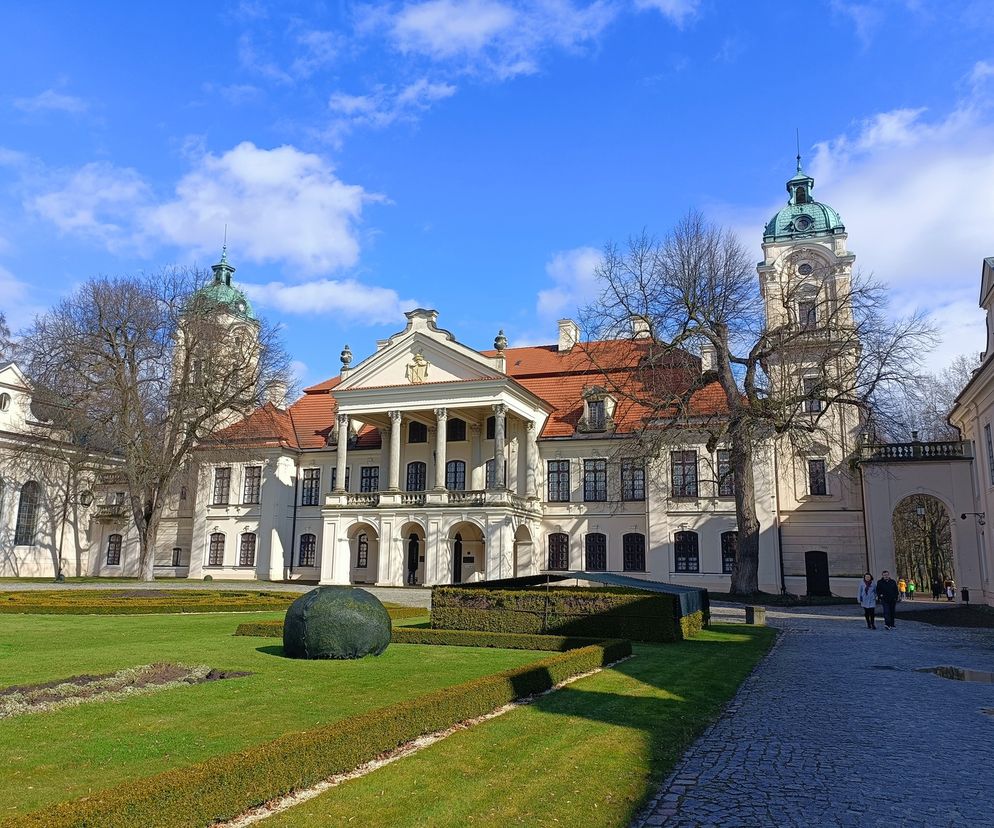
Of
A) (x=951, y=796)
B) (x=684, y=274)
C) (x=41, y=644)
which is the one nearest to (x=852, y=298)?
(x=684, y=274)

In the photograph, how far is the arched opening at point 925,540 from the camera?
45.8 metres

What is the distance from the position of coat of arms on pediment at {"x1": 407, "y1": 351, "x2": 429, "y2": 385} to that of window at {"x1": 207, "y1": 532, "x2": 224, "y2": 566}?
47.8 feet

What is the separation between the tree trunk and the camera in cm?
2883

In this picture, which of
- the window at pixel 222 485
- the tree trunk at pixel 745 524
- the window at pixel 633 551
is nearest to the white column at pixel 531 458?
the window at pixel 633 551

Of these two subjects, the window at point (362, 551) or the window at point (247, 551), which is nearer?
the window at point (362, 551)

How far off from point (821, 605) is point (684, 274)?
44.3 feet

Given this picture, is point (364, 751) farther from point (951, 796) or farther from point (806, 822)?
point (951, 796)

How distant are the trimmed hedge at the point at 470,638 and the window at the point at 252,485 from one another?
27.6 metres

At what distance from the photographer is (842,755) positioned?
7551 mm

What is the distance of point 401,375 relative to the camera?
39469 millimetres

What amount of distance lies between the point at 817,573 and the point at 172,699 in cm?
3149

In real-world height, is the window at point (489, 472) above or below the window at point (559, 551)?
above

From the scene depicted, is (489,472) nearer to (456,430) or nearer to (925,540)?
(456,430)

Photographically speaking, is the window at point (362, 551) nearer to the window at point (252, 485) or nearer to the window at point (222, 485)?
the window at point (252, 485)
